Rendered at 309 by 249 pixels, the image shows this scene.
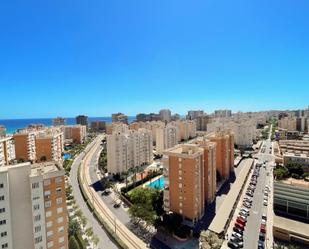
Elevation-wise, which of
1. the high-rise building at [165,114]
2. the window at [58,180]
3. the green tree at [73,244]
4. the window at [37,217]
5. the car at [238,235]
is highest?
the high-rise building at [165,114]

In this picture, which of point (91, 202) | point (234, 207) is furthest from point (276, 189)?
point (91, 202)

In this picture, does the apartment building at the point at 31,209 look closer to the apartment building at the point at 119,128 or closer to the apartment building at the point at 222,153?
the apartment building at the point at 222,153

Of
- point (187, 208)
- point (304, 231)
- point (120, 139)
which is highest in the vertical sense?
point (120, 139)

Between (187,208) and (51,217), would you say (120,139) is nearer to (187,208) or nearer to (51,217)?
(187,208)

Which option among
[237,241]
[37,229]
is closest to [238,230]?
[237,241]

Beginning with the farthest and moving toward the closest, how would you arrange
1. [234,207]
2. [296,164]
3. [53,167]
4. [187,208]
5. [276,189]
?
1. [296,164]
2. [276,189]
3. [234,207]
4. [187,208]
5. [53,167]

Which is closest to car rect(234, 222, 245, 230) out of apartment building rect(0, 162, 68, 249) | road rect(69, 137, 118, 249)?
road rect(69, 137, 118, 249)

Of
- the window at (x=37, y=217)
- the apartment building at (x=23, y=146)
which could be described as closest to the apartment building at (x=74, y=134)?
the apartment building at (x=23, y=146)
